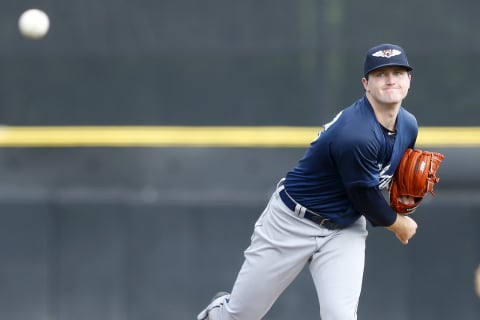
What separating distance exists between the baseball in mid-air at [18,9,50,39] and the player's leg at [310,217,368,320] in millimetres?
3274

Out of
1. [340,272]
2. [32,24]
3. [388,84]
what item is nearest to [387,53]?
[388,84]

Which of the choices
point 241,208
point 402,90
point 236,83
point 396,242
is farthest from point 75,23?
point 402,90

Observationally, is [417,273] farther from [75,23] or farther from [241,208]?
[75,23]

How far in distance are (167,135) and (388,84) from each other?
2934 millimetres

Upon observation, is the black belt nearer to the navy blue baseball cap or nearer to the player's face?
the player's face

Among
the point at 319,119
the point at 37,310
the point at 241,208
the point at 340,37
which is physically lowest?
the point at 37,310

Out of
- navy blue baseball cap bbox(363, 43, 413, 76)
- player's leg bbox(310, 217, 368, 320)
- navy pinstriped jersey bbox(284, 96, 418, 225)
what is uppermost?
navy blue baseball cap bbox(363, 43, 413, 76)

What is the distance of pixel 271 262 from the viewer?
5.20 metres

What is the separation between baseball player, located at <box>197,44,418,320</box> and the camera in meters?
4.85

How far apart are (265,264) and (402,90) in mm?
1059

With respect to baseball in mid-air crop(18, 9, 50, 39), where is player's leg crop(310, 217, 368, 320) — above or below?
below

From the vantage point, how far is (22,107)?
7.65 metres

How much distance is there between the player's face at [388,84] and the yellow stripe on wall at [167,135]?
8.41 ft

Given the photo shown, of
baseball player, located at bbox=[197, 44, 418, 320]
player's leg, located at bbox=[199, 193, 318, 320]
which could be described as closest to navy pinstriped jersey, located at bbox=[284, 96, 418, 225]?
baseball player, located at bbox=[197, 44, 418, 320]
